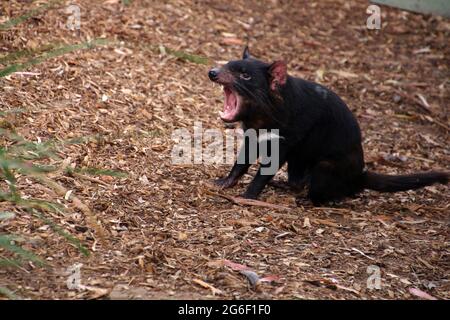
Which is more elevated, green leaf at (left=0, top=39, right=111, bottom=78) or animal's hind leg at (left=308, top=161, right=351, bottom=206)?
green leaf at (left=0, top=39, right=111, bottom=78)

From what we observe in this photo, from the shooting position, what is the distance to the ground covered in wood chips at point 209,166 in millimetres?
3773

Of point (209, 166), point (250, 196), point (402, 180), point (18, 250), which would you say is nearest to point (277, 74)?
point (250, 196)

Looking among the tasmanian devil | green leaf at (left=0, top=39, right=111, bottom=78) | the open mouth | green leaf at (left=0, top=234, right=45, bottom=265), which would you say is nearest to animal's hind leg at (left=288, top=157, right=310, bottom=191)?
the tasmanian devil

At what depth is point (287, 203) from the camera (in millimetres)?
4996

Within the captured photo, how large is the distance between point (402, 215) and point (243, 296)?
6.18 feet

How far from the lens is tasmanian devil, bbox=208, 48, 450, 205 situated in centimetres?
481

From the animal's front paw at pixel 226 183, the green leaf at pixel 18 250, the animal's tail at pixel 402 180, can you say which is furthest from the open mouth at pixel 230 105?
the green leaf at pixel 18 250

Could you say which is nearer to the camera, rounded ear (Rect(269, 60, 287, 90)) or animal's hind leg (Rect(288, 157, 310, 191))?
rounded ear (Rect(269, 60, 287, 90))

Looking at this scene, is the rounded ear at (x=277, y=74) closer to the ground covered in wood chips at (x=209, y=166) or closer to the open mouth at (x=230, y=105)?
the open mouth at (x=230, y=105)

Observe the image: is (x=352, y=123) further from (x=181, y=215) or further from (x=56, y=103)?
(x=56, y=103)

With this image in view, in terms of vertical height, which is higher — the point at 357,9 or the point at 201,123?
the point at 357,9

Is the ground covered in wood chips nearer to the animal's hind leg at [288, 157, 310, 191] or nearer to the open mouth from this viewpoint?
the animal's hind leg at [288, 157, 310, 191]

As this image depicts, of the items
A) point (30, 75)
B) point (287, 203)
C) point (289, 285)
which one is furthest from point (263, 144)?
point (30, 75)

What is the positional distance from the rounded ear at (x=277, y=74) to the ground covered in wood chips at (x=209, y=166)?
757mm
